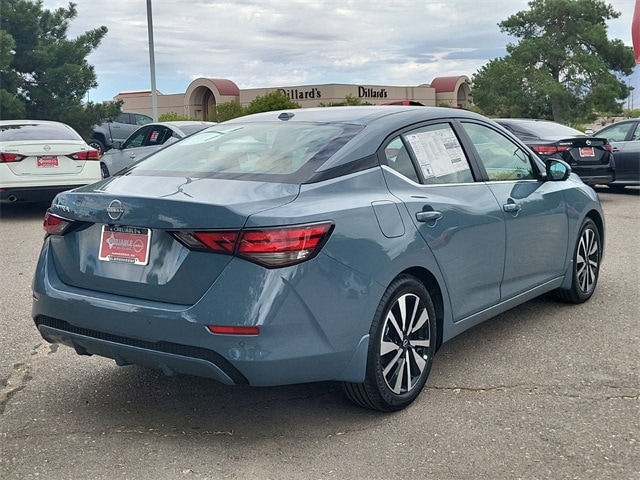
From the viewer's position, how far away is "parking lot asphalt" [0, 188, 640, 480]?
3.56 meters

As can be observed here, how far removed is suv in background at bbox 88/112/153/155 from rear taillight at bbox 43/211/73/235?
24163 millimetres

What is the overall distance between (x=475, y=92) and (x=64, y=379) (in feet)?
171

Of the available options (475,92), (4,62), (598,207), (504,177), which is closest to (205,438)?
(504,177)

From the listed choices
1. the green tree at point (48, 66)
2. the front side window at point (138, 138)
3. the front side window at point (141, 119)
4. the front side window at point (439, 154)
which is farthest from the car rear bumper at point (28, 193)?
the front side window at point (141, 119)

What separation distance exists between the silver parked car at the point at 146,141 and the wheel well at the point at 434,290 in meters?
9.33

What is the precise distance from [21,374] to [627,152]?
12.7 metres

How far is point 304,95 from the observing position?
51.8 metres

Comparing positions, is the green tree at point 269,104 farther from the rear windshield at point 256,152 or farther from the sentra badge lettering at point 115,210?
the sentra badge lettering at point 115,210

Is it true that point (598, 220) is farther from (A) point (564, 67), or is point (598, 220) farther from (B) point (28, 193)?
(A) point (564, 67)

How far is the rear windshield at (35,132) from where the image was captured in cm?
1143

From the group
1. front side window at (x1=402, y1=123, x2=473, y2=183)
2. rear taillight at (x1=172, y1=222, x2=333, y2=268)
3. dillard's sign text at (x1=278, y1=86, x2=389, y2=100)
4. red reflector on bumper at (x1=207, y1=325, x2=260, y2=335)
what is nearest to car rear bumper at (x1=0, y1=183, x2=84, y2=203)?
front side window at (x1=402, y1=123, x2=473, y2=183)

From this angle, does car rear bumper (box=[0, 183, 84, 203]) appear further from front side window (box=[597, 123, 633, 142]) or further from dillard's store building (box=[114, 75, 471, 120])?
dillard's store building (box=[114, 75, 471, 120])

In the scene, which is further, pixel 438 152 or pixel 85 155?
pixel 85 155

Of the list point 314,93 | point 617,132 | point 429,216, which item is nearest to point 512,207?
point 429,216
